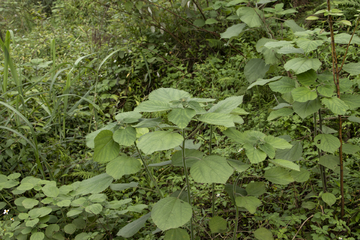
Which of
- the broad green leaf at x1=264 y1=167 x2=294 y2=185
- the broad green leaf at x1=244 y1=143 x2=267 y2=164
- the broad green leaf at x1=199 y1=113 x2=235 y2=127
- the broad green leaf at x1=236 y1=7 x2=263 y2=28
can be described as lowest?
the broad green leaf at x1=264 y1=167 x2=294 y2=185

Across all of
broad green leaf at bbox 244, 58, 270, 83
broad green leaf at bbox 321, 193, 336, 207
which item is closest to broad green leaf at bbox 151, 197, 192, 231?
broad green leaf at bbox 321, 193, 336, 207

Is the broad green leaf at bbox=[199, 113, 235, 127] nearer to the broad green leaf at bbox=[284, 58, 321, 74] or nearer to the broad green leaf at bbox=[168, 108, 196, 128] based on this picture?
the broad green leaf at bbox=[168, 108, 196, 128]

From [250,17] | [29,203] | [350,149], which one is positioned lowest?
[29,203]

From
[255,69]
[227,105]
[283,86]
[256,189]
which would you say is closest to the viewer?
[227,105]

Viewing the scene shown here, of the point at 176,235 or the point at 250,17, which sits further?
the point at 250,17

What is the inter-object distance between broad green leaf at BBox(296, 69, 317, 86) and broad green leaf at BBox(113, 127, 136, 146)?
36.5 inches

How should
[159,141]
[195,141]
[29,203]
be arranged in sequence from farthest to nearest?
1. [195,141]
2. [29,203]
3. [159,141]

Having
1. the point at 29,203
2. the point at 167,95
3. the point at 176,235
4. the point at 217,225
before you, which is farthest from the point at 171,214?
the point at 29,203

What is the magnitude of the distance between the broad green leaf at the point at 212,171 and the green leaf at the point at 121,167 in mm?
261

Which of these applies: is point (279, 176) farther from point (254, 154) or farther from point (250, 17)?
point (250, 17)

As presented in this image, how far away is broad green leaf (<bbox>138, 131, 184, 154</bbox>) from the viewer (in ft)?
3.28

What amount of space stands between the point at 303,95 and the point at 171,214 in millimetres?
885

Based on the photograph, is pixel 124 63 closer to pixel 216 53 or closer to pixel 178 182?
pixel 216 53

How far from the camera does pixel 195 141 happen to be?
279 cm
